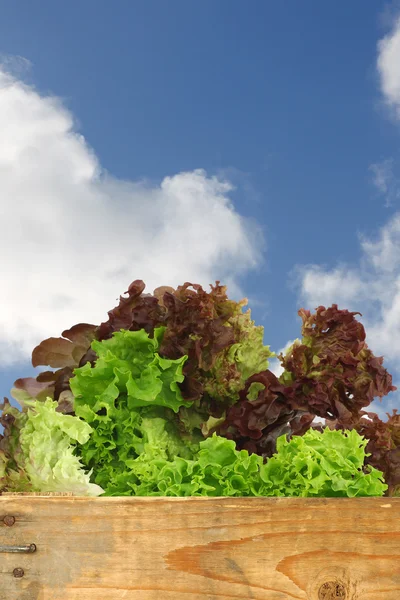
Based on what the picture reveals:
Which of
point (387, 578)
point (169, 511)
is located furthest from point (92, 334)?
point (387, 578)

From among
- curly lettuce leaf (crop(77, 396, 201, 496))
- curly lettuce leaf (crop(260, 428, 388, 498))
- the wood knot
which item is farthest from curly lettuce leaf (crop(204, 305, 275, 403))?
the wood knot

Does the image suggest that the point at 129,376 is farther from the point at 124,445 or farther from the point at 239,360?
the point at 239,360

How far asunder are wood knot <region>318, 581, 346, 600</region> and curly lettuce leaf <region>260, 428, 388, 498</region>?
0.30 metres

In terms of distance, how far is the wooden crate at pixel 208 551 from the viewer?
7.84 ft

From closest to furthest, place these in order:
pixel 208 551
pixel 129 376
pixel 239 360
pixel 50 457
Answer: pixel 208 551 → pixel 50 457 → pixel 129 376 → pixel 239 360

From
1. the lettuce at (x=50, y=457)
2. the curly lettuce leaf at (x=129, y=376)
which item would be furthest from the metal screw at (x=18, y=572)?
the curly lettuce leaf at (x=129, y=376)

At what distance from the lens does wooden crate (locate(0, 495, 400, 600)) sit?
7.84 ft

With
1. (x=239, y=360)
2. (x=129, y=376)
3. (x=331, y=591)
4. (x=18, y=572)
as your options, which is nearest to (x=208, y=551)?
(x=331, y=591)

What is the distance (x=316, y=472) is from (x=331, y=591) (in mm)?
393

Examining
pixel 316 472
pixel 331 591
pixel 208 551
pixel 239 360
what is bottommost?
pixel 331 591

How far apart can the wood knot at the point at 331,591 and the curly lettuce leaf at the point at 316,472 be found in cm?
30

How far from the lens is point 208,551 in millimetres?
2396

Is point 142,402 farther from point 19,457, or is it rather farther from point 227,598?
point 227,598

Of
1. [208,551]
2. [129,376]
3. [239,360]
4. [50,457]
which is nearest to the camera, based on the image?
[208,551]
